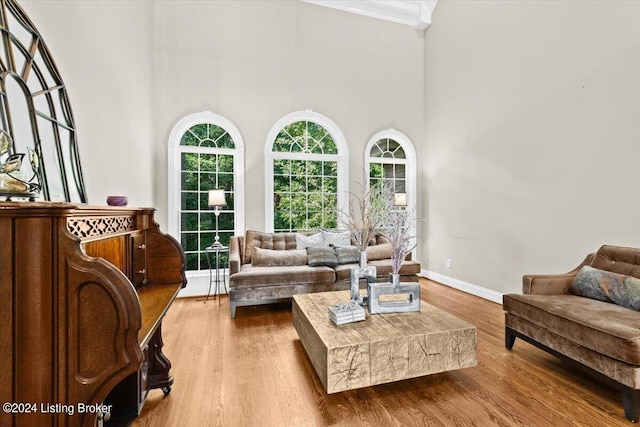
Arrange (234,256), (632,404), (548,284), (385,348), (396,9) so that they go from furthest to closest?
(396,9), (234,256), (548,284), (385,348), (632,404)

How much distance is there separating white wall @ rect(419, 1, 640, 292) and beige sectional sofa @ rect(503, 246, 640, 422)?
0.56 meters

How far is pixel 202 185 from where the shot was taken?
444cm

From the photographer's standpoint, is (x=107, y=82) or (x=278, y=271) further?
(x=278, y=271)

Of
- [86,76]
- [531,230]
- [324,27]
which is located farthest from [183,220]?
[531,230]

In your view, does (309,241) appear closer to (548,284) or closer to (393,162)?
(393,162)

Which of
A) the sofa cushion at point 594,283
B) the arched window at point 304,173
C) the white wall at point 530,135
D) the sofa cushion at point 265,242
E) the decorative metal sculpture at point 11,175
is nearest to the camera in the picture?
the decorative metal sculpture at point 11,175

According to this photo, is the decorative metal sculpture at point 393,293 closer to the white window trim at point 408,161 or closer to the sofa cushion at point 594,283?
the sofa cushion at point 594,283

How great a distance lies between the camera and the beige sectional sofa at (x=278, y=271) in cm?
343

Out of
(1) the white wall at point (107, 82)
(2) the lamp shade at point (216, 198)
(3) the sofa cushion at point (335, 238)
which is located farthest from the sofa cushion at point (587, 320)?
(1) the white wall at point (107, 82)

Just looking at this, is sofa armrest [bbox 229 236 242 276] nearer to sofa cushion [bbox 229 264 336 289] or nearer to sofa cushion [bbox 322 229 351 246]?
sofa cushion [bbox 229 264 336 289]

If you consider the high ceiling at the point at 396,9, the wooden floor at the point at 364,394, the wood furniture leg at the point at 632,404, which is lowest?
the wooden floor at the point at 364,394

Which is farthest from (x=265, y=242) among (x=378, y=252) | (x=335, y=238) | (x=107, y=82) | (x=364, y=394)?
(x=364, y=394)

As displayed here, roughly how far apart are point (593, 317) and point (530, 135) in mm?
2355

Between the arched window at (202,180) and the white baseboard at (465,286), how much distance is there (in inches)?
131
